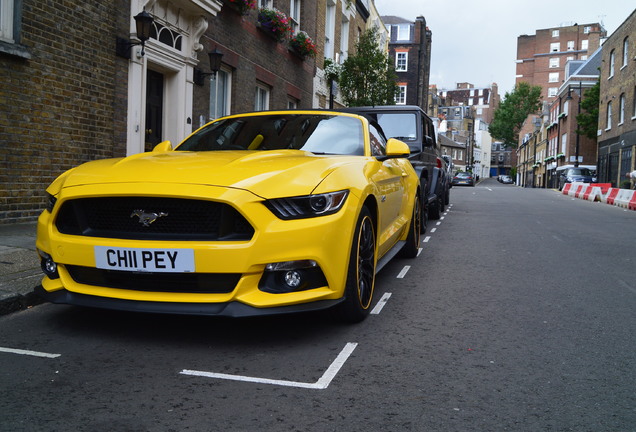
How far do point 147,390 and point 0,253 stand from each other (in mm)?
3543

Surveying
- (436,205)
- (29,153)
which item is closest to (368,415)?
(29,153)

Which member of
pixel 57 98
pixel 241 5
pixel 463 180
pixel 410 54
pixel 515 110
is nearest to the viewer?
pixel 57 98

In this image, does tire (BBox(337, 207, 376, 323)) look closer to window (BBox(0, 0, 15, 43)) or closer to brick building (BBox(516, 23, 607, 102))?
window (BBox(0, 0, 15, 43))

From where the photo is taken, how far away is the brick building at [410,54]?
5509cm

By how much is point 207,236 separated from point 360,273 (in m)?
1.21

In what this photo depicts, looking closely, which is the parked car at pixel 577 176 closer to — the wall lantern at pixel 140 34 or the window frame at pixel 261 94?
the window frame at pixel 261 94

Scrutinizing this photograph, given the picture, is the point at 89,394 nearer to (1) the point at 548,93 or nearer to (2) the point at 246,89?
(2) the point at 246,89

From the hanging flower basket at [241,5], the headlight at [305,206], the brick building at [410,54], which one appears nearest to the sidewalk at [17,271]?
the headlight at [305,206]

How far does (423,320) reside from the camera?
4297 mm

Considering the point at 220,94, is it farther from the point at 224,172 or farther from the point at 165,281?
the point at 165,281

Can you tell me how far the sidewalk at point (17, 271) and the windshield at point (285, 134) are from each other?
5.38 feet

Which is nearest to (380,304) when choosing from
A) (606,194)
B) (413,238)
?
(413,238)

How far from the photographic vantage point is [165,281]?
336 centimetres

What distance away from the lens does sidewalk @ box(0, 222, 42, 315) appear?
4191 millimetres
